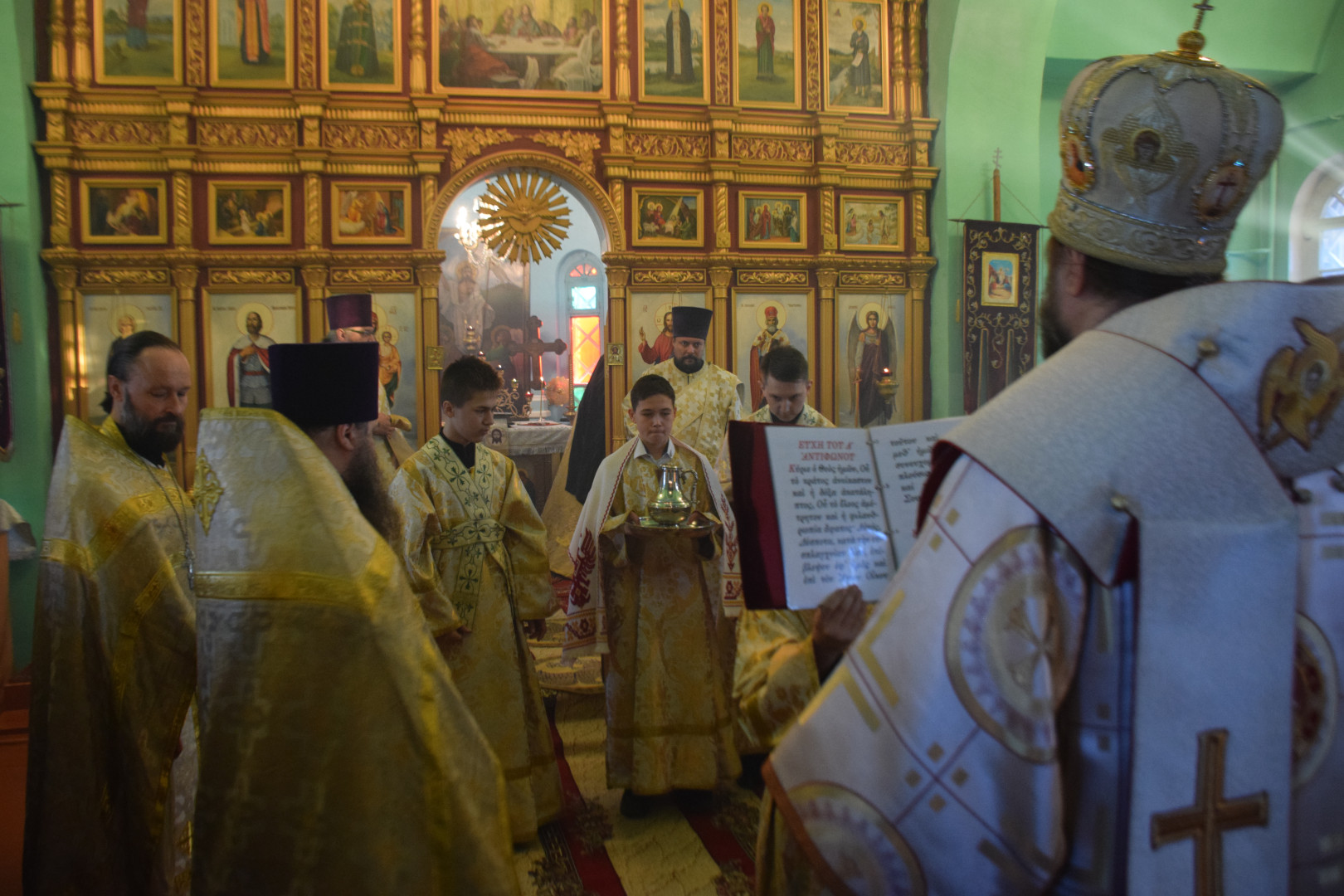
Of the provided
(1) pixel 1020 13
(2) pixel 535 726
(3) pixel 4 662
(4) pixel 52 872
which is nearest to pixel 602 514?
(2) pixel 535 726

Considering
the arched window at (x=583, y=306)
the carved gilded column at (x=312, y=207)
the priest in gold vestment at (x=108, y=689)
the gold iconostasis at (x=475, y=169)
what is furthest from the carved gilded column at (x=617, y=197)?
the arched window at (x=583, y=306)

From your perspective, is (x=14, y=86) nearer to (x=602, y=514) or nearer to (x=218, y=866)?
(x=602, y=514)

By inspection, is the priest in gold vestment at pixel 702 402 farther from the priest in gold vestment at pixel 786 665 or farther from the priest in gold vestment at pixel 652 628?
the priest in gold vestment at pixel 786 665

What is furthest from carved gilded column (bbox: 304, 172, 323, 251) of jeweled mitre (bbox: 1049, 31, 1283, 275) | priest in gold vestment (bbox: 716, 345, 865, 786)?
jeweled mitre (bbox: 1049, 31, 1283, 275)

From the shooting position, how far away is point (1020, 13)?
8789 millimetres

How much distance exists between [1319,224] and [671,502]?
10.6 metres

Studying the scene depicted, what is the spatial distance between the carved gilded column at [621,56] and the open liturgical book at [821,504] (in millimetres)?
7941

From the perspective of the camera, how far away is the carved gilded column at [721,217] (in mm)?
8734

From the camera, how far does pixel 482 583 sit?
144 inches

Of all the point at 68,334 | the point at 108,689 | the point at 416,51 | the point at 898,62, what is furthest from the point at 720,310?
the point at 108,689

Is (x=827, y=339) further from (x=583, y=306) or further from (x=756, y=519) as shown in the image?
(x=583, y=306)

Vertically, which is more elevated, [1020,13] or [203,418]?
[1020,13]

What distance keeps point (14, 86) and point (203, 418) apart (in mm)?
8283

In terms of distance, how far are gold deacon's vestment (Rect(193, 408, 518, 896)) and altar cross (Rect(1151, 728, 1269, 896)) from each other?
1.15 meters
